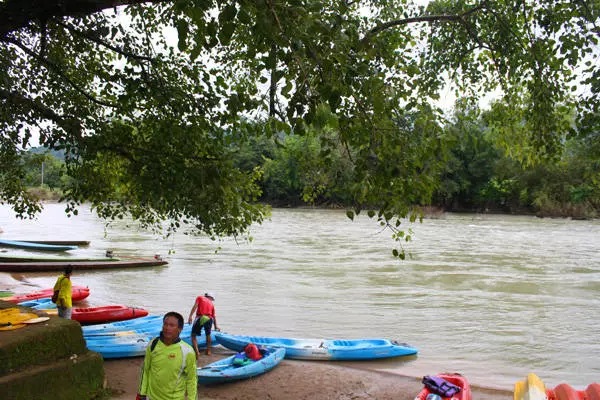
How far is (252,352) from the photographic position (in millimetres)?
8547

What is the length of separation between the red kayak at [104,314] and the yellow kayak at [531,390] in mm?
7661

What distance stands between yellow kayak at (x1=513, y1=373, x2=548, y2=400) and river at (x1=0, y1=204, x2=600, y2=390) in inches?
74.0

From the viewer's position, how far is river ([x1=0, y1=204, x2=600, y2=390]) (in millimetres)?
10812

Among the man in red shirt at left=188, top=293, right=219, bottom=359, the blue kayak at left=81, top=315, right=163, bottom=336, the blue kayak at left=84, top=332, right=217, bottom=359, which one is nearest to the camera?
the blue kayak at left=84, top=332, right=217, bottom=359

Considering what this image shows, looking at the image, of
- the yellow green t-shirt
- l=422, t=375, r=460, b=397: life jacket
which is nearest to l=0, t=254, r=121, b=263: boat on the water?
the yellow green t-shirt

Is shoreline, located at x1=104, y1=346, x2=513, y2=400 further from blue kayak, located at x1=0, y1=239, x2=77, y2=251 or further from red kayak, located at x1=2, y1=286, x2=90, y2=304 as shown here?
blue kayak, located at x1=0, y1=239, x2=77, y2=251

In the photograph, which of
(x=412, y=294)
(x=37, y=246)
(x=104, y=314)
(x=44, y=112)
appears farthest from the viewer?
(x=37, y=246)

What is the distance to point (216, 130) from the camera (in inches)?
268

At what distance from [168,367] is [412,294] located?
13.5m

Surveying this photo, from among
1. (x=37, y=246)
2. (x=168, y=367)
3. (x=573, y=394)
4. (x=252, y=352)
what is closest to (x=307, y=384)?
(x=252, y=352)

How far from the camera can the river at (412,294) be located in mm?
10812

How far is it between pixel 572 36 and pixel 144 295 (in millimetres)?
14039

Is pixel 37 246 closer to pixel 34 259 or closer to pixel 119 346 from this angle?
pixel 34 259

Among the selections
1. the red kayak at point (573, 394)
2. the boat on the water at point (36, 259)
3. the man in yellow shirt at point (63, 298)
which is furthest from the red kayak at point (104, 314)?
the boat on the water at point (36, 259)
